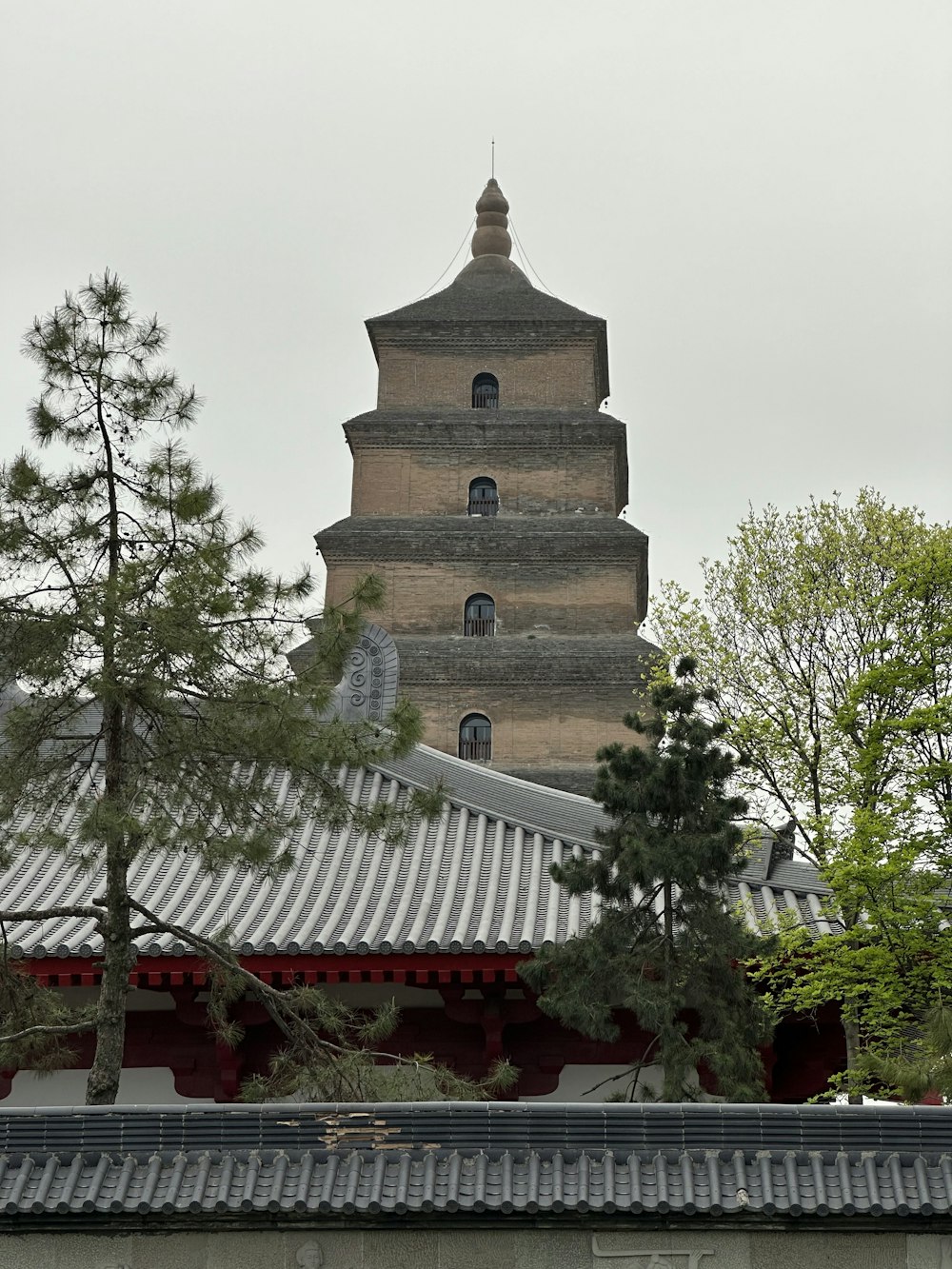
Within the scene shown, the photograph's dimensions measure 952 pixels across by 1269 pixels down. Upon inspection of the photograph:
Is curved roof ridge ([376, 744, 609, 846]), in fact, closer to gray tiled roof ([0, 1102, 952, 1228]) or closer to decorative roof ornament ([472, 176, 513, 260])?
gray tiled roof ([0, 1102, 952, 1228])

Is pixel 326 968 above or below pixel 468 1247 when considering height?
above

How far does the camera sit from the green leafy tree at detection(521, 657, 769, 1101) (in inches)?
347

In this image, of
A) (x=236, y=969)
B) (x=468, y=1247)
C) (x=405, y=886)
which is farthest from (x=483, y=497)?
(x=468, y=1247)

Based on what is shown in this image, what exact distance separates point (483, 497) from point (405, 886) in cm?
1503

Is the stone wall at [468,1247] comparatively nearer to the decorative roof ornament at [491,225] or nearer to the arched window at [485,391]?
the arched window at [485,391]

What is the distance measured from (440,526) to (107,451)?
17.6 m

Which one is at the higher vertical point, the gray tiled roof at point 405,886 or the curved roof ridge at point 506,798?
the curved roof ridge at point 506,798

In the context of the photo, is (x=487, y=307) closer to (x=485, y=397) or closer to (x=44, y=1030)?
(x=485, y=397)

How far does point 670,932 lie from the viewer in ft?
29.7

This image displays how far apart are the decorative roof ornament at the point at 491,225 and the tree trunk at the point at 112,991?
24042 mm

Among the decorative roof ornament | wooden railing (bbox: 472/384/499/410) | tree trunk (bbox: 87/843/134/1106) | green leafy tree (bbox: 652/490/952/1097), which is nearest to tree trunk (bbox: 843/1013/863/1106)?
green leafy tree (bbox: 652/490/952/1097)

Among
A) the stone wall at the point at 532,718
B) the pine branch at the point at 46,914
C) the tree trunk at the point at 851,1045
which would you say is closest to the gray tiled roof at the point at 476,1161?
the pine branch at the point at 46,914

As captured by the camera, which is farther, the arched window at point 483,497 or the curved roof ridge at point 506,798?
the arched window at point 483,497

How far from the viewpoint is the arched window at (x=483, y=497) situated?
26125 mm
